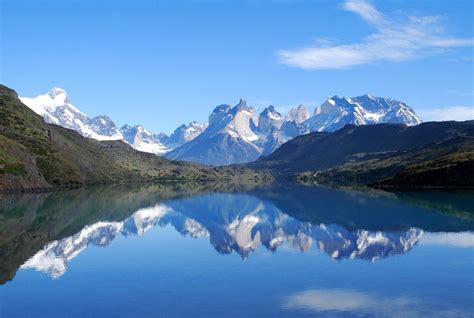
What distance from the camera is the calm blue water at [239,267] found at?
46688 millimetres

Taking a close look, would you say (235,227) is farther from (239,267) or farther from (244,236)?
(239,267)

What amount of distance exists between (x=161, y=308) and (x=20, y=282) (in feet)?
66.9

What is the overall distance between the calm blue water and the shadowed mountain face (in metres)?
0.37

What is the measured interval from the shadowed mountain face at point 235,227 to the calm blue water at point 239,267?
1.23ft

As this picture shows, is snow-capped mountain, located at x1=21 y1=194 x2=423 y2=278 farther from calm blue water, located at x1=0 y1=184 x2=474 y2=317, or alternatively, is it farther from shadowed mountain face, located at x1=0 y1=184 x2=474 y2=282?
calm blue water, located at x1=0 y1=184 x2=474 y2=317

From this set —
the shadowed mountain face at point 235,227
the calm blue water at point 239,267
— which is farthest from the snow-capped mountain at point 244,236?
the calm blue water at point 239,267

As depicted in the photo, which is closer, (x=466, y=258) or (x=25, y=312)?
(x=25, y=312)

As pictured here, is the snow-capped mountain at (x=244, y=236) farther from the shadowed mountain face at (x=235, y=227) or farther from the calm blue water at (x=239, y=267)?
the calm blue water at (x=239, y=267)

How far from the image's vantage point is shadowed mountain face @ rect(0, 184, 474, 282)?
3198 inches

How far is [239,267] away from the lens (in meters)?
67.8

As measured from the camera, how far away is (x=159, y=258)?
77.2 meters

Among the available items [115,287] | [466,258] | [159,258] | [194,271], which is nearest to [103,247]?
[159,258]

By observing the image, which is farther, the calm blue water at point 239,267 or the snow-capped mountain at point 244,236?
the snow-capped mountain at point 244,236

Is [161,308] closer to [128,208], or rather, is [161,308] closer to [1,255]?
[1,255]
